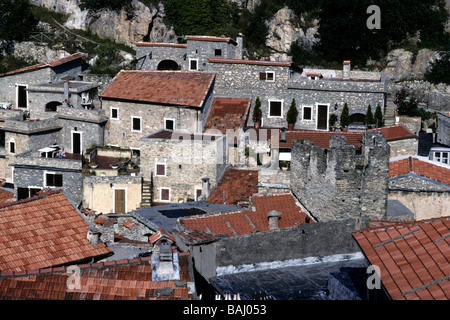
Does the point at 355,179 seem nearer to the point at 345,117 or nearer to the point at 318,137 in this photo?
the point at 318,137

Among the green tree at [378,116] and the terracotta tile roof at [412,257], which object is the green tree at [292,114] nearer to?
the green tree at [378,116]

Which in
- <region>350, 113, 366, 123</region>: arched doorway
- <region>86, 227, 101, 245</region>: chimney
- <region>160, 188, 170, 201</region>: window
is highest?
<region>350, 113, 366, 123</region>: arched doorway

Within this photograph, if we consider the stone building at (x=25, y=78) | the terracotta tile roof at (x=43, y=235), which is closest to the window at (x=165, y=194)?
the stone building at (x=25, y=78)

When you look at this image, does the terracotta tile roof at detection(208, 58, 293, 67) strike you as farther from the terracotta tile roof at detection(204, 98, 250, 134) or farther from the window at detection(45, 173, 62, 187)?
the window at detection(45, 173, 62, 187)

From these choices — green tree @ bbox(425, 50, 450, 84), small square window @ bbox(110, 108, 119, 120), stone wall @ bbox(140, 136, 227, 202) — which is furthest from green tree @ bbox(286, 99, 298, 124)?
green tree @ bbox(425, 50, 450, 84)

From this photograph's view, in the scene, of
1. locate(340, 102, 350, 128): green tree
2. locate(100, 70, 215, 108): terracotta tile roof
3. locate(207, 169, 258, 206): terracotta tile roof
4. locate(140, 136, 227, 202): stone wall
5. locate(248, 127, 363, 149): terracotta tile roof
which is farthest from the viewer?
locate(340, 102, 350, 128): green tree

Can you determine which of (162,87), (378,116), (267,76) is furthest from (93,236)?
(378,116)
